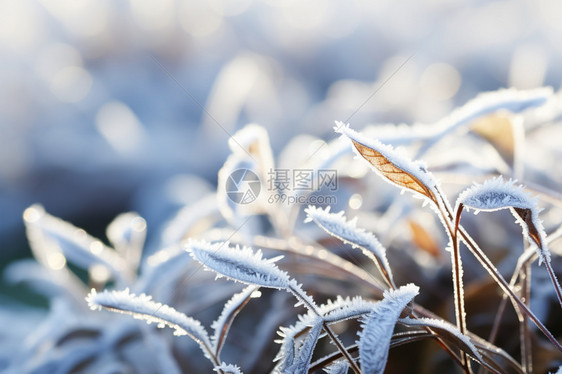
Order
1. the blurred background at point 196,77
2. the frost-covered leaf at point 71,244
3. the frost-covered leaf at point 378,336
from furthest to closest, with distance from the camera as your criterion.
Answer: the blurred background at point 196,77
the frost-covered leaf at point 71,244
the frost-covered leaf at point 378,336

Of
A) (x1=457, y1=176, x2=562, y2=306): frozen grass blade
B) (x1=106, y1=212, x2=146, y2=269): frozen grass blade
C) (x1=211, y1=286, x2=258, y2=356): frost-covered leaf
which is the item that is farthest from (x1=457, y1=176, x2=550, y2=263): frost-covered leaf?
Answer: (x1=106, y1=212, x2=146, y2=269): frozen grass blade

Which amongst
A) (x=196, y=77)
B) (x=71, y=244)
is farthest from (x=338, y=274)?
(x=196, y=77)

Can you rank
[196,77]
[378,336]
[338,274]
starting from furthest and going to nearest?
[196,77], [338,274], [378,336]

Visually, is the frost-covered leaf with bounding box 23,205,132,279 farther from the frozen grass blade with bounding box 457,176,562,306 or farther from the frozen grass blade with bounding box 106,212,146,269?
the frozen grass blade with bounding box 457,176,562,306

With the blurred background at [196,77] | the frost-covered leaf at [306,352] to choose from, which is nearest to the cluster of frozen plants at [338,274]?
the frost-covered leaf at [306,352]

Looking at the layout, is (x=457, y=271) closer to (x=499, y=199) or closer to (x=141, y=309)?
(x=499, y=199)

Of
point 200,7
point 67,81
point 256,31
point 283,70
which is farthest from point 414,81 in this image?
point 67,81

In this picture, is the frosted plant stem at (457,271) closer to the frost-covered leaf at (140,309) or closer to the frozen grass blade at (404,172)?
the frozen grass blade at (404,172)
